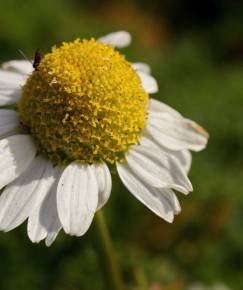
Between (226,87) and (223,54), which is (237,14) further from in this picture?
(226,87)

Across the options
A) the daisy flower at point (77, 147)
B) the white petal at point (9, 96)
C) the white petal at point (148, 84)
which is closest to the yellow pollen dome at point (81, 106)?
the daisy flower at point (77, 147)

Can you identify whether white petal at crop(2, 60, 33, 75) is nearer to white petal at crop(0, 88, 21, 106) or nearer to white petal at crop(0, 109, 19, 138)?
white petal at crop(0, 88, 21, 106)

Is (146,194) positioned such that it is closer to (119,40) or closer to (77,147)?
(77,147)

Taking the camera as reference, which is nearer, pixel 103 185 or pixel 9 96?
pixel 103 185

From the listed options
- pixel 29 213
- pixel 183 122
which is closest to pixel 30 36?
pixel 183 122

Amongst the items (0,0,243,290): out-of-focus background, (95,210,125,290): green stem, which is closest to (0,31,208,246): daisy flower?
(95,210,125,290): green stem

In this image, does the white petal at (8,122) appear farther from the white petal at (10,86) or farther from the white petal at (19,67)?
the white petal at (19,67)

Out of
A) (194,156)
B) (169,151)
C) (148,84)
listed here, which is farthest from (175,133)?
(194,156)

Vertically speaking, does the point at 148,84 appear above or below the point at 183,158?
above
